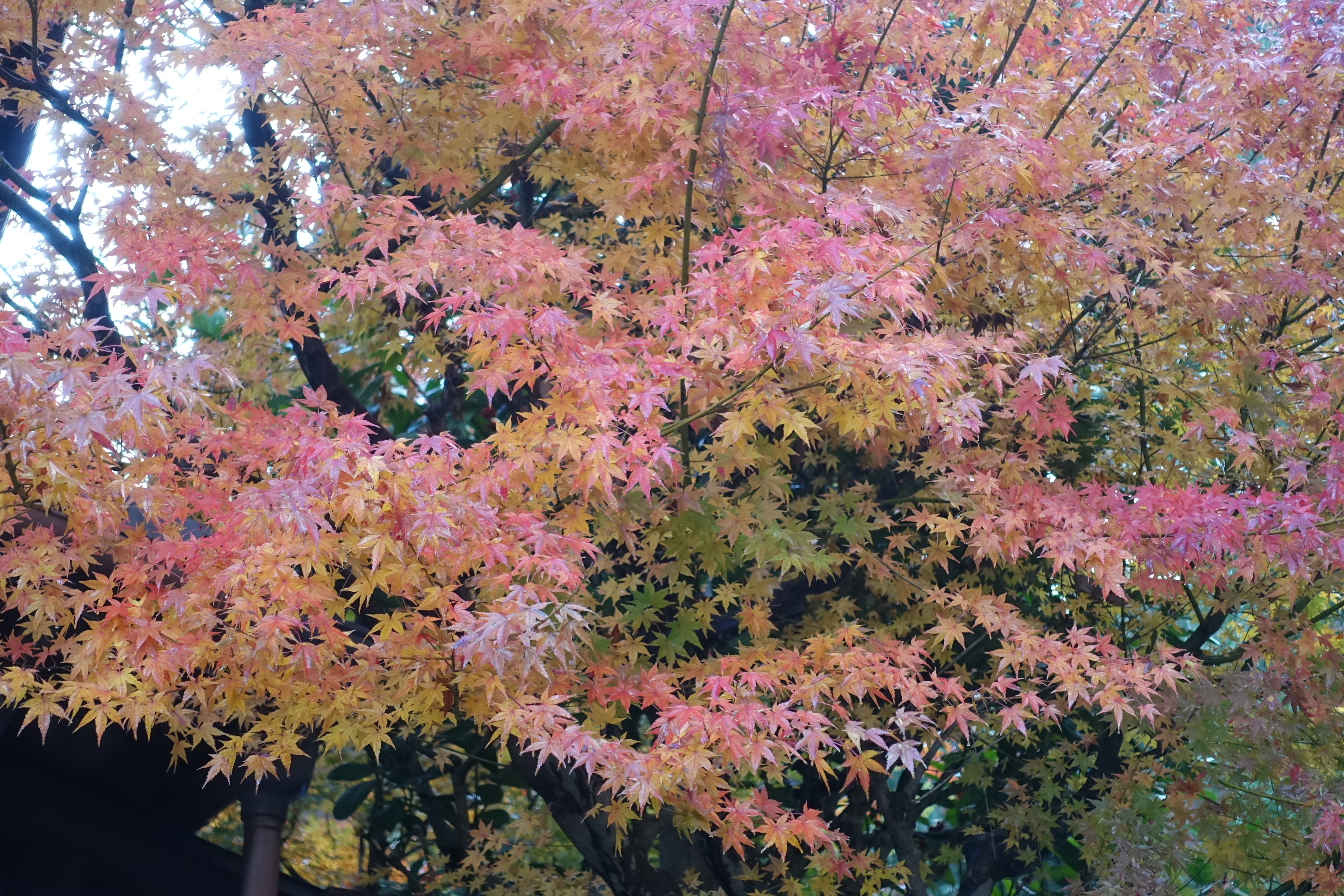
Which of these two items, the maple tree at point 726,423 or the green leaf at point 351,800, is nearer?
the maple tree at point 726,423

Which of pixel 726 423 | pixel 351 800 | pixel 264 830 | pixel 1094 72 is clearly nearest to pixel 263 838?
pixel 264 830

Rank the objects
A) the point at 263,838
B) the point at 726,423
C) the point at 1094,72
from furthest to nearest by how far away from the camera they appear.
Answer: the point at 263,838
the point at 1094,72
the point at 726,423

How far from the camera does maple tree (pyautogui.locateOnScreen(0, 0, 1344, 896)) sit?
368 centimetres

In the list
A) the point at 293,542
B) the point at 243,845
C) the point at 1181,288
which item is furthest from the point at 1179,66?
the point at 243,845

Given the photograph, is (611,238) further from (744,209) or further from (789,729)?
(789,729)

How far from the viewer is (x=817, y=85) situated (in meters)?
4.45

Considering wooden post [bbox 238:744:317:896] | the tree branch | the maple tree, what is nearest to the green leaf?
the maple tree

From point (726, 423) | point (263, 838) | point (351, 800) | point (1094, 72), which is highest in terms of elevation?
point (1094, 72)

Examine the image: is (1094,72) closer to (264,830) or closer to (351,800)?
(264,830)

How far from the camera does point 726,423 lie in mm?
4047

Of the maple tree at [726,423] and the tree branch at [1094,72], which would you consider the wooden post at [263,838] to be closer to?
the maple tree at [726,423]

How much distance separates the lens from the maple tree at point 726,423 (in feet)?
12.1

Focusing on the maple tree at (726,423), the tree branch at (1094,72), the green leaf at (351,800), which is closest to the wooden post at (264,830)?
the maple tree at (726,423)

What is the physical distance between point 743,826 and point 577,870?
3.12 m
